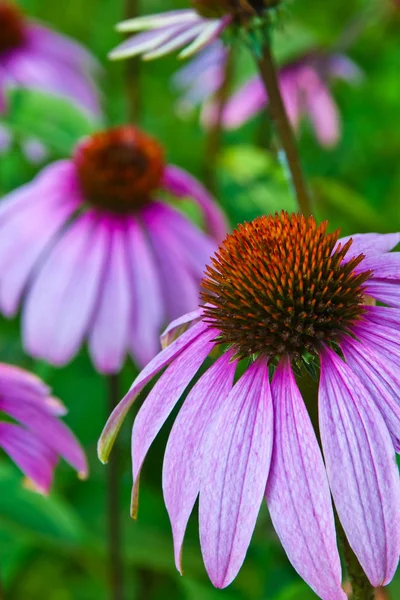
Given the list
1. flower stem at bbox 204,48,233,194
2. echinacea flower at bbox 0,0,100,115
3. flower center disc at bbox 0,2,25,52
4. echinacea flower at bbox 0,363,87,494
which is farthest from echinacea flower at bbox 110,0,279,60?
flower center disc at bbox 0,2,25,52

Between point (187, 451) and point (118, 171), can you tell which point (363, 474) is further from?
point (118, 171)

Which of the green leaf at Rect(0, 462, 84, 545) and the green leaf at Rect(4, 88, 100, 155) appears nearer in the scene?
the green leaf at Rect(0, 462, 84, 545)

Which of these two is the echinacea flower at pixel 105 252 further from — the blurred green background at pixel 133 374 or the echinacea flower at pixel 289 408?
the echinacea flower at pixel 289 408

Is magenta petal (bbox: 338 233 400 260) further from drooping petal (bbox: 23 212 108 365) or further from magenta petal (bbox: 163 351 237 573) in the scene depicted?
drooping petal (bbox: 23 212 108 365)

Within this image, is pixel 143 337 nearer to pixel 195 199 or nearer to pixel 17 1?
pixel 195 199

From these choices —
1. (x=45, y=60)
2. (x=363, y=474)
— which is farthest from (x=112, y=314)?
(x=45, y=60)
